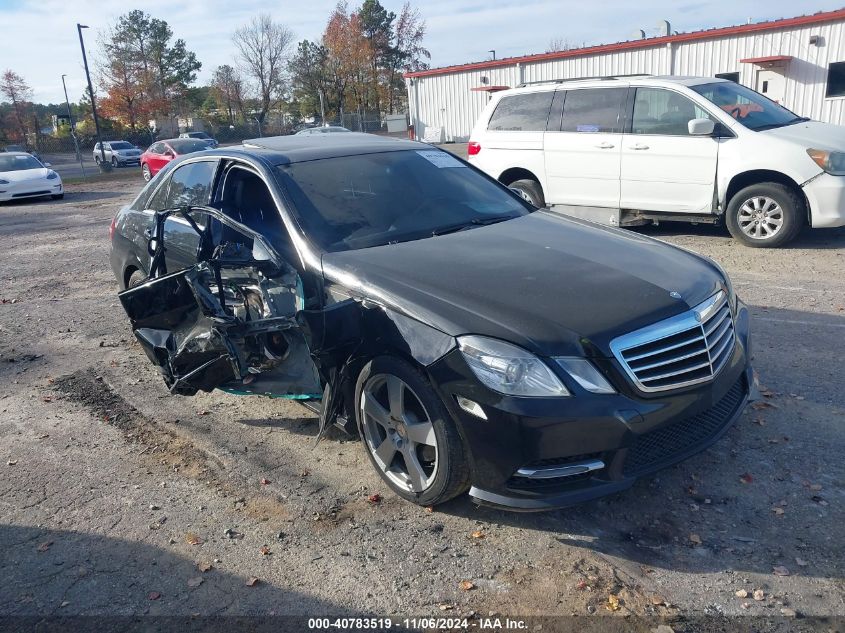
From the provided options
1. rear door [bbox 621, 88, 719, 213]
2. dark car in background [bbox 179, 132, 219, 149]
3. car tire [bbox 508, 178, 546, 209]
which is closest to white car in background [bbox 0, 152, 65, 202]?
dark car in background [bbox 179, 132, 219, 149]

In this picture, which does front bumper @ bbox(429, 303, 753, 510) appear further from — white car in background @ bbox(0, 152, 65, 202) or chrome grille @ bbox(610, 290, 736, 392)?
white car in background @ bbox(0, 152, 65, 202)

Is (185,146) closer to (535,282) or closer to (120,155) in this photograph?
(120,155)

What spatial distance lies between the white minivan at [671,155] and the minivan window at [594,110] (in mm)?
13

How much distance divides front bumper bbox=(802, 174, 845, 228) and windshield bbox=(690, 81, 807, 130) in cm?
99

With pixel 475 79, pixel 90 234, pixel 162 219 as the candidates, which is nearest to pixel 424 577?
pixel 162 219

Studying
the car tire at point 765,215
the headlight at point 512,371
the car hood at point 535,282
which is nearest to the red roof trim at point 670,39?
the car tire at point 765,215

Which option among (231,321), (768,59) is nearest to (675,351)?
(231,321)

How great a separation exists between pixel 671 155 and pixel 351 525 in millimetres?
6708

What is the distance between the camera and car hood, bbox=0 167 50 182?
19.5 m

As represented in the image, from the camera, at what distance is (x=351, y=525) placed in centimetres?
338

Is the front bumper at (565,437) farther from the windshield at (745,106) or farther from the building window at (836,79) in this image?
the building window at (836,79)

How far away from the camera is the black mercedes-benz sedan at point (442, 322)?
117 inches

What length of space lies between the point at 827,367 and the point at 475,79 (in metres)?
27.1

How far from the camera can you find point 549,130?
30.9ft
